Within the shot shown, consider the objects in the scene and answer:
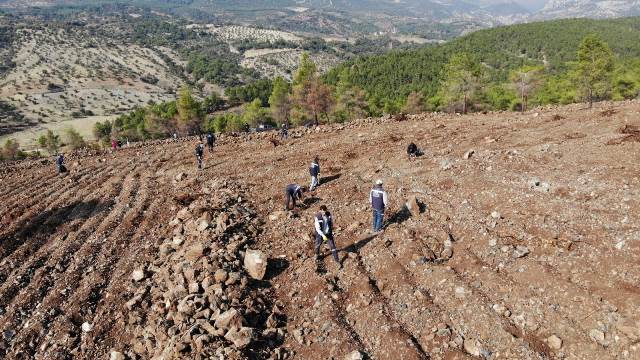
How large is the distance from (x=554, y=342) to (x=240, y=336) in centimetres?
779

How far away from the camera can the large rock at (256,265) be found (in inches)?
590

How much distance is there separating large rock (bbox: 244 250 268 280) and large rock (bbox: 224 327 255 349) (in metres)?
3.03

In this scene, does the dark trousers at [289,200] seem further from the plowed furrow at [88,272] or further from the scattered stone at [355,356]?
the scattered stone at [355,356]

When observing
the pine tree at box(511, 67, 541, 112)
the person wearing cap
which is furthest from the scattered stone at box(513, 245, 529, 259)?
the pine tree at box(511, 67, 541, 112)

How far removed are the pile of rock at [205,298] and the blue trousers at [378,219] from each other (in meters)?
4.45

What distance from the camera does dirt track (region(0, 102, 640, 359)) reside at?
11594 millimetres

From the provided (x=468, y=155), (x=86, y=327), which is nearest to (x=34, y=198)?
(x=86, y=327)

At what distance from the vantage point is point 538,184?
59.9ft

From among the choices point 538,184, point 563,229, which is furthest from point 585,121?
point 563,229

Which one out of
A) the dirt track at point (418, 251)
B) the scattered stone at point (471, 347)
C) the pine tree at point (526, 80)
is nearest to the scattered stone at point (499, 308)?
the dirt track at point (418, 251)

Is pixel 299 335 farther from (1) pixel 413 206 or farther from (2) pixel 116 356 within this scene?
(1) pixel 413 206

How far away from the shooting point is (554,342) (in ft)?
35.2

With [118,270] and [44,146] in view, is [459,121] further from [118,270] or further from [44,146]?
[44,146]

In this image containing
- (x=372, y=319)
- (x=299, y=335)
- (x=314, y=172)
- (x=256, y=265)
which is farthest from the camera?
(x=314, y=172)
